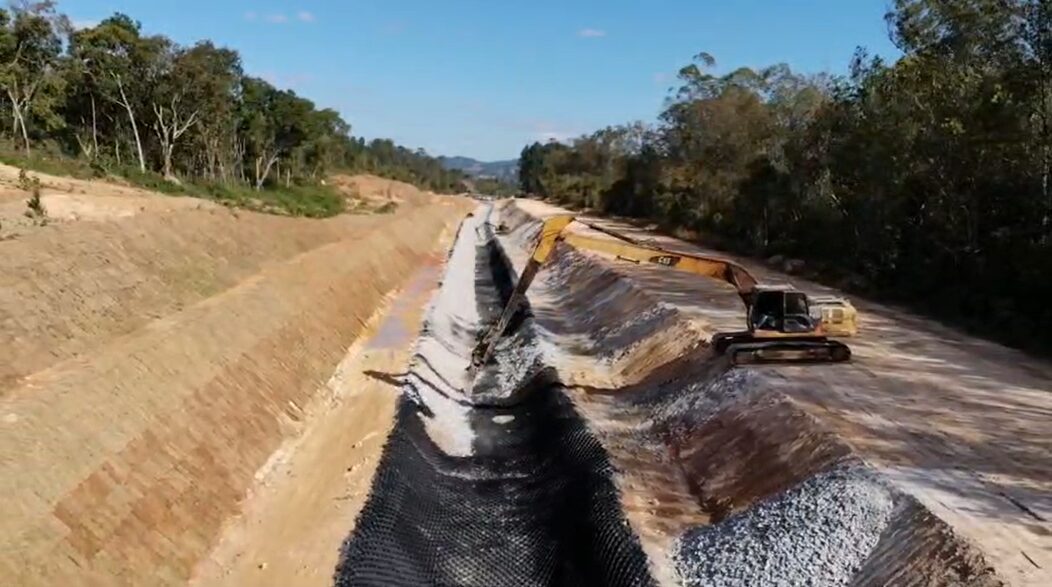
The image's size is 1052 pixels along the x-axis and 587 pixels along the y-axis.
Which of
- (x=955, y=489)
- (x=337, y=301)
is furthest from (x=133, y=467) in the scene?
(x=337, y=301)

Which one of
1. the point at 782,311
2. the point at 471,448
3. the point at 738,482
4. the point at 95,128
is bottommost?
the point at 471,448


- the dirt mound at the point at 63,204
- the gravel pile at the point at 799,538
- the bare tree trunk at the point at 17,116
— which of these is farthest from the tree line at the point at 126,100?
the gravel pile at the point at 799,538

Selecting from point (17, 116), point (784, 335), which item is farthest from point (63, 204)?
point (784, 335)

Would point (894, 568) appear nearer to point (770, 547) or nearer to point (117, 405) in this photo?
point (770, 547)

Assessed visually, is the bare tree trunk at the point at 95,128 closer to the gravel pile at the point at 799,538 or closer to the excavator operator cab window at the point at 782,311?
the excavator operator cab window at the point at 782,311

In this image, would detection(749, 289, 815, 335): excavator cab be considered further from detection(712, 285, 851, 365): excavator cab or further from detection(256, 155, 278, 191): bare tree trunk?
detection(256, 155, 278, 191): bare tree trunk

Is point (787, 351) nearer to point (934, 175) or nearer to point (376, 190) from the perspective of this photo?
point (934, 175)
